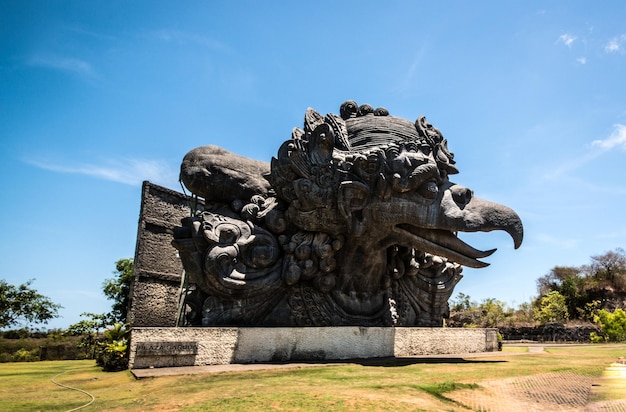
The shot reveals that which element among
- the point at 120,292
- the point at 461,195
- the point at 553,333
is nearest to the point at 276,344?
the point at 461,195

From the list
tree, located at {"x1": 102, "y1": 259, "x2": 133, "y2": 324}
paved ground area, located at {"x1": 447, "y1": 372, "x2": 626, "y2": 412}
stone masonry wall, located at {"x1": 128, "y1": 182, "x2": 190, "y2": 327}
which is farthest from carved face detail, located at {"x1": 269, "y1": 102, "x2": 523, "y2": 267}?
tree, located at {"x1": 102, "y1": 259, "x2": 133, "y2": 324}

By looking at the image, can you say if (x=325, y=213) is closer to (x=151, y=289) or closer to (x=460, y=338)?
(x=460, y=338)

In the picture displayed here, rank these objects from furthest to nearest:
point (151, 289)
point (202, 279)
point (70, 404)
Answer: point (151, 289) < point (202, 279) < point (70, 404)

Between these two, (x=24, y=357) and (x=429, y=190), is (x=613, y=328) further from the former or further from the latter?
(x=24, y=357)

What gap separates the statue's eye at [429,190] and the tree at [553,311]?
2738 centimetres

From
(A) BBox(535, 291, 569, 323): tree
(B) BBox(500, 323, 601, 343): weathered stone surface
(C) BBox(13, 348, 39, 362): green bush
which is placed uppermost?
(A) BBox(535, 291, 569, 323): tree

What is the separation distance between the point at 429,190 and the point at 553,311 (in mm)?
29197

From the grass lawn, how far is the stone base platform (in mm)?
505

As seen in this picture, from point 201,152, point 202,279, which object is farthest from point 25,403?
point 201,152

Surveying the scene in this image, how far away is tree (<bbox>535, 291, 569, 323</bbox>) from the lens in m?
30.8

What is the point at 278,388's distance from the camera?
14.3ft

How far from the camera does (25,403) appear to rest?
3.98 metres

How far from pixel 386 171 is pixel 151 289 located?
297 inches

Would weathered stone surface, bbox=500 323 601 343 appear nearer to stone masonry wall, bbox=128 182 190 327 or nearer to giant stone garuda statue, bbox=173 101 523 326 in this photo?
giant stone garuda statue, bbox=173 101 523 326
